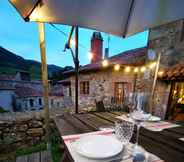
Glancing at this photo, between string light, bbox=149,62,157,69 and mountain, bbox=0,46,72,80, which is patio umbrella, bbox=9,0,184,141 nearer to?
string light, bbox=149,62,157,69

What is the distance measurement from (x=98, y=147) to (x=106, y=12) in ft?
3.91

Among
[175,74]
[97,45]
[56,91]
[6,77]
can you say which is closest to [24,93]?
[6,77]

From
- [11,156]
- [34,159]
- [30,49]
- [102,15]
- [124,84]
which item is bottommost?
[11,156]

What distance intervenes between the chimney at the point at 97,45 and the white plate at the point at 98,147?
7.24 metres

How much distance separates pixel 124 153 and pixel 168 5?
1.23 m

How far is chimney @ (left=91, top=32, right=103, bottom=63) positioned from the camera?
25.5 feet

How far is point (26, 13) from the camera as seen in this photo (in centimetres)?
97

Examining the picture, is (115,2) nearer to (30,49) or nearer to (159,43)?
(159,43)

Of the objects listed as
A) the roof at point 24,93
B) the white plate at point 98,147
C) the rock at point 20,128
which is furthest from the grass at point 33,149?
the roof at point 24,93

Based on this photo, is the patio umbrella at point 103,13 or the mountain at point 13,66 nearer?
the patio umbrella at point 103,13

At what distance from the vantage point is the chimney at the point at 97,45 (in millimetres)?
7785

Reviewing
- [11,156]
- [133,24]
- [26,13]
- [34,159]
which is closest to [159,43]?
[133,24]

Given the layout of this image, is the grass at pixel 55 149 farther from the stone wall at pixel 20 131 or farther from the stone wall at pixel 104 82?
the stone wall at pixel 104 82

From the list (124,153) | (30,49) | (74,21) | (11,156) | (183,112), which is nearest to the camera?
(124,153)
